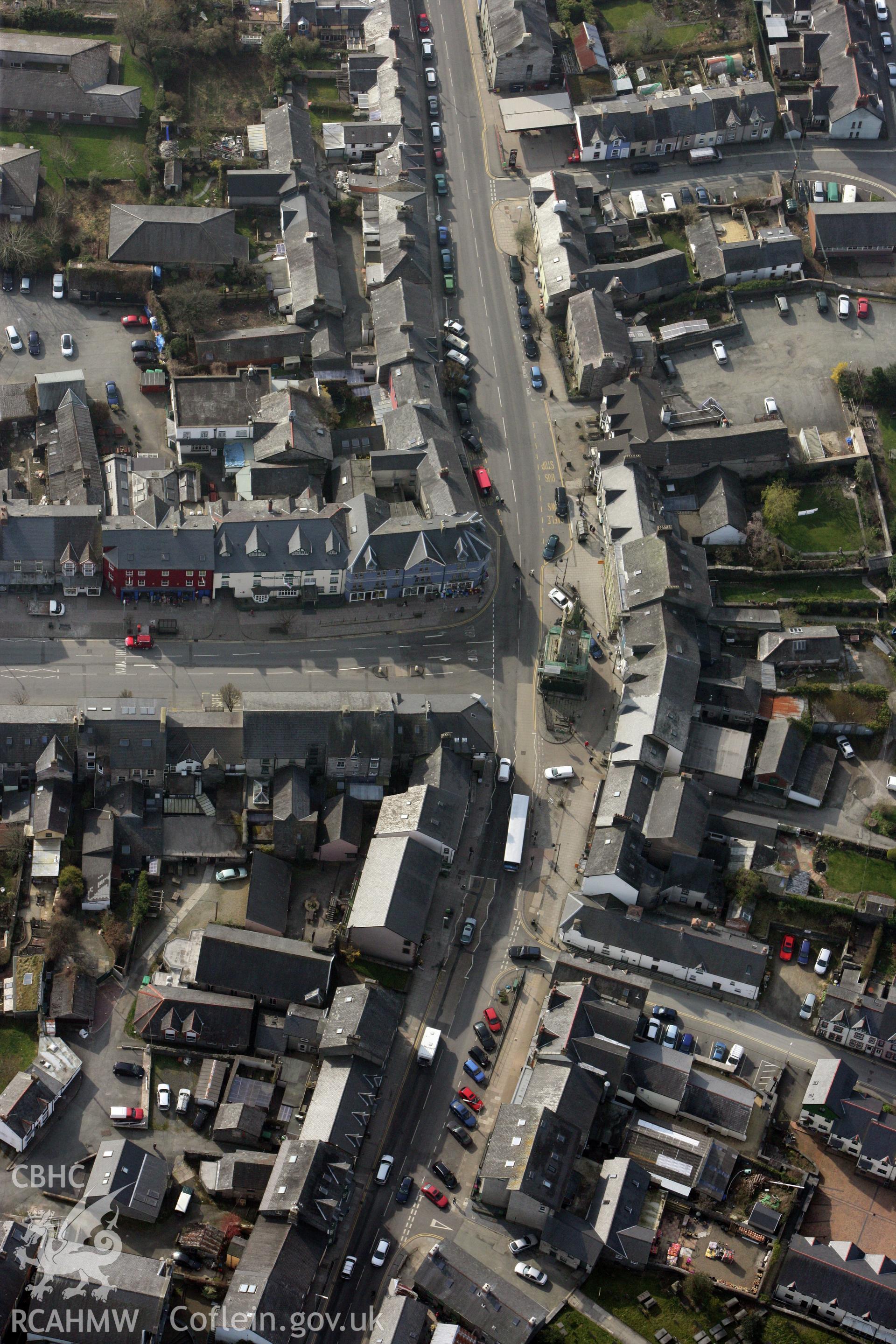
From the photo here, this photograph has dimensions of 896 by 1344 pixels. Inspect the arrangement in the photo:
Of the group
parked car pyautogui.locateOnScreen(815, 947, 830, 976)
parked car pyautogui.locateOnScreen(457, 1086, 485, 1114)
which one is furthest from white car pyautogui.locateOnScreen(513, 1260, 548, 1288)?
parked car pyautogui.locateOnScreen(815, 947, 830, 976)

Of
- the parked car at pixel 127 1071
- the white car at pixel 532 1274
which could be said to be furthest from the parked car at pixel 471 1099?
the parked car at pixel 127 1071

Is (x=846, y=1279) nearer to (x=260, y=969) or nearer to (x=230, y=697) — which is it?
(x=260, y=969)

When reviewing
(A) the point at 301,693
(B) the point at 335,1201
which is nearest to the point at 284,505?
(A) the point at 301,693

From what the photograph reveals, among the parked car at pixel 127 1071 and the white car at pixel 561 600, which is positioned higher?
the white car at pixel 561 600

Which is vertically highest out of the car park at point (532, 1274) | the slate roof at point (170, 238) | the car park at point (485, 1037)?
the slate roof at point (170, 238)

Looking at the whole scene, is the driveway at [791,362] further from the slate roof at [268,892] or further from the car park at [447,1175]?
the car park at [447,1175]

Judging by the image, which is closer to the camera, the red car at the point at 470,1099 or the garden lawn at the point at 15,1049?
the garden lawn at the point at 15,1049

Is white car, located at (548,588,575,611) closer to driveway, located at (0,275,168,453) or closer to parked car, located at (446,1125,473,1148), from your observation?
driveway, located at (0,275,168,453)
